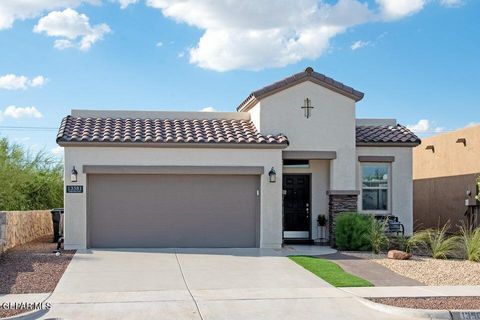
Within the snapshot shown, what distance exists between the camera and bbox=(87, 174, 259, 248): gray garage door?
17.9 meters

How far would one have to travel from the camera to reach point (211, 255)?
16656 millimetres

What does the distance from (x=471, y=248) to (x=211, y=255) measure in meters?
6.86

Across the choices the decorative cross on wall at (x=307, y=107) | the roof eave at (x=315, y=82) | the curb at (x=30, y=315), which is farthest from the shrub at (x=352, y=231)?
the curb at (x=30, y=315)

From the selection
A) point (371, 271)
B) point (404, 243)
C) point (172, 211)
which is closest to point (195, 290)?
point (371, 271)

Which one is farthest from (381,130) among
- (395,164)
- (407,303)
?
(407,303)

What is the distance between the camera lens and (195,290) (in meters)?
11.7

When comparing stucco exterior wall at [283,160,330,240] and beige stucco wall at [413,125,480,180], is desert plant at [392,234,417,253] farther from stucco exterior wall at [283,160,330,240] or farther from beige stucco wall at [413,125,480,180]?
beige stucco wall at [413,125,480,180]

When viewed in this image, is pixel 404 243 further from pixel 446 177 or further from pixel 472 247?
pixel 446 177

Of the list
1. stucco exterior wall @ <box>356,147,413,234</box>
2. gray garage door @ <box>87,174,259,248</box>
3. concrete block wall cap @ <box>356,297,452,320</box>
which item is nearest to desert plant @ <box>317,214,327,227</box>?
stucco exterior wall @ <box>356,147,413,234</box>

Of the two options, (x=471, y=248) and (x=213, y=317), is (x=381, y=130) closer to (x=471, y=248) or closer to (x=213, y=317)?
(x=471, y=248)

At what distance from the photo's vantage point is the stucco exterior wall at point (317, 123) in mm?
19078

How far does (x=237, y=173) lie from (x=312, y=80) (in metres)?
3.80

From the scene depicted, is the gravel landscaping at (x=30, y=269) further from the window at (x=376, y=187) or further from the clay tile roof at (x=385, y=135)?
the clay tile roof at (x=385, y=135)

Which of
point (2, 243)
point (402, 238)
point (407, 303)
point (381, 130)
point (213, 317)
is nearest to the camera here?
point (213, 317)
